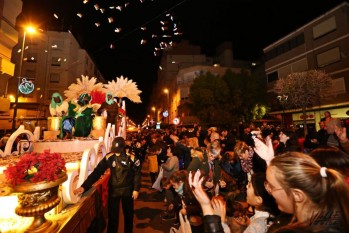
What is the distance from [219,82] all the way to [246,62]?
2496cm

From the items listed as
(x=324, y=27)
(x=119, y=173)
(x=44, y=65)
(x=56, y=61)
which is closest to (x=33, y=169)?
(x=119, y=173)

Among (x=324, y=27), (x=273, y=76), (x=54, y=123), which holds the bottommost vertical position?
(x=54, y=123)

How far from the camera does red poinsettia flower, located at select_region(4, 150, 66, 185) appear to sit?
2.16 m

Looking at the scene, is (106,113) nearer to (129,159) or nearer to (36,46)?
(129,159)

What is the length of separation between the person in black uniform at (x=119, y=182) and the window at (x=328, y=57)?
2771cm

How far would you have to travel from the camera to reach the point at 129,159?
4383 millimetres

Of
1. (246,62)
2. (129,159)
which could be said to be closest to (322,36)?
(246,62)

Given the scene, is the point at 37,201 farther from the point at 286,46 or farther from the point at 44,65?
the point at 44,65

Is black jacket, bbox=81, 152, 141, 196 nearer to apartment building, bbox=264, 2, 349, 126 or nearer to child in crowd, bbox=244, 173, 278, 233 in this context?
child in crowd, bbox=244, 173, 278, 233

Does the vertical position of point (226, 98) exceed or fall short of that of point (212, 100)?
it exceeds it

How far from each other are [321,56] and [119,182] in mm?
29465

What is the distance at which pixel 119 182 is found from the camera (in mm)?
4094

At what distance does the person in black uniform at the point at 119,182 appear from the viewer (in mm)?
4078

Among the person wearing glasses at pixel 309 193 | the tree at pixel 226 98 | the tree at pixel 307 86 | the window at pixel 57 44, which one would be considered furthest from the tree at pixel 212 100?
the person wearing glasses at pixel 309 193
